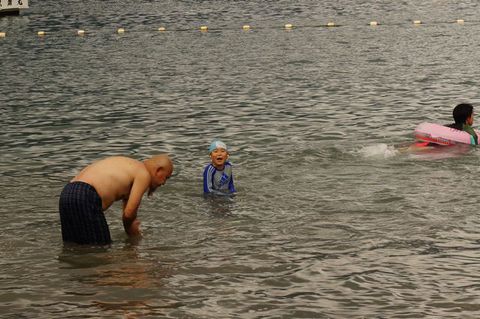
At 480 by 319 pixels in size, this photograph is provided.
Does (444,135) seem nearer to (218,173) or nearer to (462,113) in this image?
(462,113)

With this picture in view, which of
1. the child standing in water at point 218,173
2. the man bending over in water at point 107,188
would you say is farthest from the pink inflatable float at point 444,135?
the man bending over in water at point 107,188

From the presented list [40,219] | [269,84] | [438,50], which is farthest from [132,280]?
[438,50]

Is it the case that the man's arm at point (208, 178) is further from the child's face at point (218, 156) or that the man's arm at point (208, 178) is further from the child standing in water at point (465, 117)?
the child standing in water at point (465, 117)

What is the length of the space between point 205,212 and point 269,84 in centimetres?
1570

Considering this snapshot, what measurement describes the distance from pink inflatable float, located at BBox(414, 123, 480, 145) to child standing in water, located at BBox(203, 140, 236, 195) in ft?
14.8

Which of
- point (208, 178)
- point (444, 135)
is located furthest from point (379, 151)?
point (208, 178)

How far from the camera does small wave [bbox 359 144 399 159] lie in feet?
62.0

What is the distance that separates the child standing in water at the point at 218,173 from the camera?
15438mm

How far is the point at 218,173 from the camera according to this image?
15703 mm

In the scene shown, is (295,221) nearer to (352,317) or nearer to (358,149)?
(352,317)

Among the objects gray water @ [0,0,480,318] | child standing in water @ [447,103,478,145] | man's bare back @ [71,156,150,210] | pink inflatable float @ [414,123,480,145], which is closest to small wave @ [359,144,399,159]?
gray water @ [0,0,480,318]

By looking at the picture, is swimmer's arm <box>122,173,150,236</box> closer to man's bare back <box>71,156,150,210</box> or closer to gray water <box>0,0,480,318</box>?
man's bare back <box>71,156,150,210</box>

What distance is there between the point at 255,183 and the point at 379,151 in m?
3.06

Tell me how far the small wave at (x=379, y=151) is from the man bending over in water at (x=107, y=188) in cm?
763
